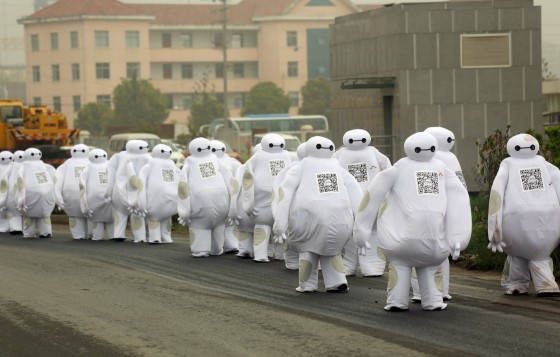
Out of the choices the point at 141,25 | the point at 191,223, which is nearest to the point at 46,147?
the point at 191,223

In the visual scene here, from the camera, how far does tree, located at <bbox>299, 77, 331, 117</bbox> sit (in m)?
105

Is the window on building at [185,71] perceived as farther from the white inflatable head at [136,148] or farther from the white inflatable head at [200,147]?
the white inflatable head at [200,147]

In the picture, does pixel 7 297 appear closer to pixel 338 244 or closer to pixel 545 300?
pixel 338 244

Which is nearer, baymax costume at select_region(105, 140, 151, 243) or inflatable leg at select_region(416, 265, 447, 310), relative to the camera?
inflatable leg at select_region(416, 265, 447, 310)

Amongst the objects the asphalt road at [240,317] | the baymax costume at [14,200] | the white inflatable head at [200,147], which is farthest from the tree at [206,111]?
the asphalt road at [240,317]

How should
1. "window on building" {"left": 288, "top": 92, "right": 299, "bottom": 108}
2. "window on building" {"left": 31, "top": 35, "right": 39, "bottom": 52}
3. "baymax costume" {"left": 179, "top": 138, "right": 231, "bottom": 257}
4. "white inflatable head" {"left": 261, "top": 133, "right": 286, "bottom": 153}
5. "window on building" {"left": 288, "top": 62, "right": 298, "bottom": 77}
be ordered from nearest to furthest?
"white inflatable head" {"left": 261, "top": 133, "right": 286, "bottom": 153}, "baymax costume" {"left": 179, "top": 138, "right": 231, "bottom": 257}, "window on building" {"left": 31, "top": 35, "right": 39, "bottom": 52}, "window on building" {"left": 288, "top": 92, "right": 299, "bottom": 108}, "window on building" {"left": 288, "top": 62, "right": 298, "bottom": 77}

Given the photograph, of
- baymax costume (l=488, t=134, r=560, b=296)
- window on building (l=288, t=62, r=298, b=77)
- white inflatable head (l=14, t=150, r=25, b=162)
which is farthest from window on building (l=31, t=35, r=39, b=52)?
baymax costume (l=488, t=134, r=560, b=296)

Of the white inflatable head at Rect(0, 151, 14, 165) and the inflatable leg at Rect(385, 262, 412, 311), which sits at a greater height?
the white inflatable head at Rect(0, 151, 14, 165)

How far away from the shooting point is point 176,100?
123812 mm

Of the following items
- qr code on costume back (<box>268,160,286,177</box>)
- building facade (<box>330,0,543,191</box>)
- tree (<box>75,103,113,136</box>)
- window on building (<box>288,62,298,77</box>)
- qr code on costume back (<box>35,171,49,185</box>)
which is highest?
window on building (<box>288,62,298,77</box>)

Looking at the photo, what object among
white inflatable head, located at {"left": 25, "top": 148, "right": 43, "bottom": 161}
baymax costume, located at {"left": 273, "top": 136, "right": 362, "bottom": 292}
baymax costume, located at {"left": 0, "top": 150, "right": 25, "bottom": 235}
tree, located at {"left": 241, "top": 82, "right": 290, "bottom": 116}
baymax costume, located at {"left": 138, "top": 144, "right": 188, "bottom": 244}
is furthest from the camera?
tree, located at {"left": 241, "top": 82, "right": 290, "bottom": 116}

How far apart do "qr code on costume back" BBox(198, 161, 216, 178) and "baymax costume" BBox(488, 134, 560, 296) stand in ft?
22.6

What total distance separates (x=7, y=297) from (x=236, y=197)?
5012 millimetres

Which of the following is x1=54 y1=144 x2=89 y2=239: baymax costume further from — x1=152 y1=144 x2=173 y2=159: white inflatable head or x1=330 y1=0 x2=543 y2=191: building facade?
x1=330 y1=0 x2=543 y2=191: building facade
